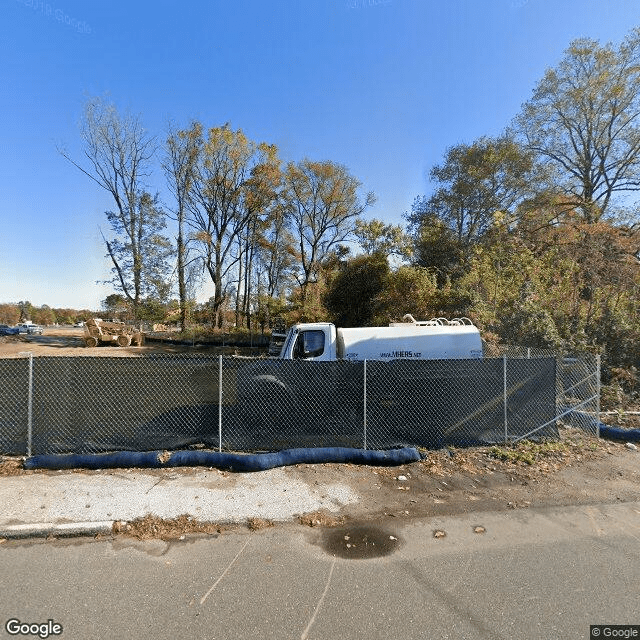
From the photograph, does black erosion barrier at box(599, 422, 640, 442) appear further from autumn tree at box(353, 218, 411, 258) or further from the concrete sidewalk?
autumn tree at box(353, 218, 411, 258)

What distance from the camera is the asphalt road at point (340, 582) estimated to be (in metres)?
2.62

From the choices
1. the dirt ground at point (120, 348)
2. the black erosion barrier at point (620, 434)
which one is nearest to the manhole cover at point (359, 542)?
the black erosion barrier at point (620, 434)

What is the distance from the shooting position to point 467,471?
5.51 meters

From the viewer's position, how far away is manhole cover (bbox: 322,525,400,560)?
354 cm

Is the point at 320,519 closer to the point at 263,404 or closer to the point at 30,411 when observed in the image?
the point at 263,404

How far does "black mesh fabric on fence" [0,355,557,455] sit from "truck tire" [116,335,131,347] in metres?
25.5

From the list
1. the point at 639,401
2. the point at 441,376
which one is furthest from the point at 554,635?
the point at 639,401

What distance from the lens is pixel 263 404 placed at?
609 centimetres

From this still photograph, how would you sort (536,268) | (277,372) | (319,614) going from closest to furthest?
1. (319,614)
2. (277,372)
3. (536,268)

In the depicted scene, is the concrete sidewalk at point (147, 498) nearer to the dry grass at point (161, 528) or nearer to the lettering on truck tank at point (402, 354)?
the dry grass at point (161, 528)

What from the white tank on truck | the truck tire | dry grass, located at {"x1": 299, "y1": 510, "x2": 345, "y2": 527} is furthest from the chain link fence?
the truck tire

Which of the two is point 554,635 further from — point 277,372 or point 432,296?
point 432,296

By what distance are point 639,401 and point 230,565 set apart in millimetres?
11357

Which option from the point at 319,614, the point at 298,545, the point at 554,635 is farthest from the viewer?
the point at 298,545
